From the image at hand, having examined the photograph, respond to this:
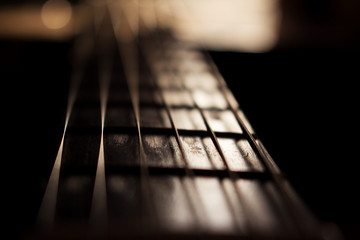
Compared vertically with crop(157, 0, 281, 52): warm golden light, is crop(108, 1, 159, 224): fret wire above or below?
below

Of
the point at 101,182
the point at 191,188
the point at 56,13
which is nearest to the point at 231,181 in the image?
the point at 191,188

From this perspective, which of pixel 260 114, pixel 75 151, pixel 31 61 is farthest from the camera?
pixel 31 61

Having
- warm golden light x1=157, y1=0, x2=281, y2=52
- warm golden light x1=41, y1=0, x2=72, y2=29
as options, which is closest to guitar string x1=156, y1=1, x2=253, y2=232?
warm golden light x1=157, y1=0, x2=281, y2=52

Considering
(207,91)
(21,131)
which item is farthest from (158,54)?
(21,131)

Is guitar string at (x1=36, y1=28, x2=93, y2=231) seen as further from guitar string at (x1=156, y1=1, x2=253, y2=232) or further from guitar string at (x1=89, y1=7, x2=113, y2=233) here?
guitar string at (x1=156, y1=1, x2=253, y2=232)

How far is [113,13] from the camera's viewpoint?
137 centimetres

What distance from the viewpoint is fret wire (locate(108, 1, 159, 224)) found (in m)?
0.51

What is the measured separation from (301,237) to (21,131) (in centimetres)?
55

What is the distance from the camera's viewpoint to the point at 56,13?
138 cm

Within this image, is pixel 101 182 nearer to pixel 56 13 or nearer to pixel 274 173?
pixel 274 173

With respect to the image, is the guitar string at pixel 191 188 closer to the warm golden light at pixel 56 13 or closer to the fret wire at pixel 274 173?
the fret wire at pixel 274 173

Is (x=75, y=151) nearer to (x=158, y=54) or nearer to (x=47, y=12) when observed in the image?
(x=158, y=54)

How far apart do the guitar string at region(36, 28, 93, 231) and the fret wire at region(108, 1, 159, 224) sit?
111mm

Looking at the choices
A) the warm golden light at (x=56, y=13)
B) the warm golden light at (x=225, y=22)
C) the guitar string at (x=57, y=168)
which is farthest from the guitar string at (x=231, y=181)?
the warm golden light at (x=56, y=13)
